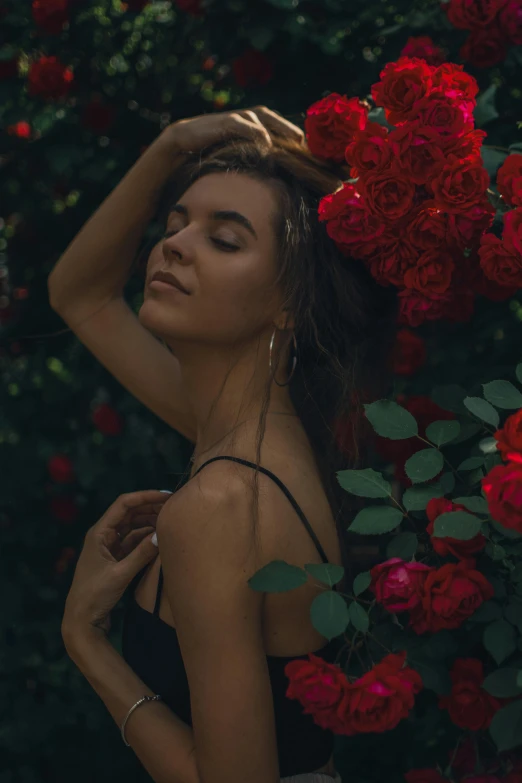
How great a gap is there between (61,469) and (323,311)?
127 cm

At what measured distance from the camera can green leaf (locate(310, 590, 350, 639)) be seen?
5.15 ft

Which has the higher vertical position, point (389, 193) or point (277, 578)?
point (389, 193)

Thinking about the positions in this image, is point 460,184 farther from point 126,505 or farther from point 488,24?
point 126,505

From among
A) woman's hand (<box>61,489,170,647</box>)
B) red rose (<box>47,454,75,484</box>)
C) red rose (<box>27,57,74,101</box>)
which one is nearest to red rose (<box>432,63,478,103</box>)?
woman's hand (<box>61,489,170,647</box>)

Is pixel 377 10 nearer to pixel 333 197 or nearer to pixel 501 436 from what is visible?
pixel 333 197

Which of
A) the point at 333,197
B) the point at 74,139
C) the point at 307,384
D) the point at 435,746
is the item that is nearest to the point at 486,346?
the point at 307,384

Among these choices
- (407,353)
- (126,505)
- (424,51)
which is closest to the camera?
(126,505)

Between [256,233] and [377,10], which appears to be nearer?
[256,233]

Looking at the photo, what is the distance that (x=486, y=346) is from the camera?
2359 millimetres

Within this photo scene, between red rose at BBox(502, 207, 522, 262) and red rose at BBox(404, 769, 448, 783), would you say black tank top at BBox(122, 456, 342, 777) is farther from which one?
red rose at BBox(502, 207, 522, 262)

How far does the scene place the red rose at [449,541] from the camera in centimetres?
162

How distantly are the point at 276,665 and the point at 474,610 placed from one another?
40 centimetres

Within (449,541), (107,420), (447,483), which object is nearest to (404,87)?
(447,483)

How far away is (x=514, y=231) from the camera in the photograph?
5.44ft
